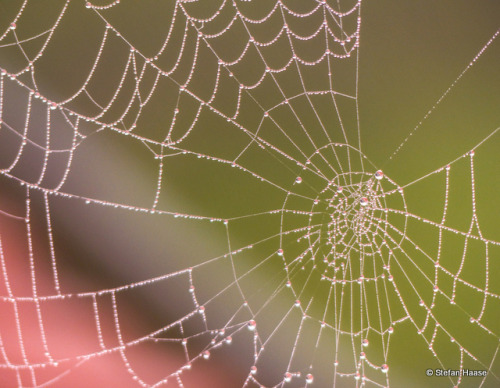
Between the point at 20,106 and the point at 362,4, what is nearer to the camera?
the point at 20,106

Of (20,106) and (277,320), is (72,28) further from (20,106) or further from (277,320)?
→ (277,320)

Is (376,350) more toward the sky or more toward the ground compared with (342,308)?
more toward the ground

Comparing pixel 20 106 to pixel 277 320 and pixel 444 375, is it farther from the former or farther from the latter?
pixel 444 375

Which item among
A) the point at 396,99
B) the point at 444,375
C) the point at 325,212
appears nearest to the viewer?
the point at 325,212

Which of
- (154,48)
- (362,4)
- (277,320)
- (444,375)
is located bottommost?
(444,375)

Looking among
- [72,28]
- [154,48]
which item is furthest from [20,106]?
[154,48]

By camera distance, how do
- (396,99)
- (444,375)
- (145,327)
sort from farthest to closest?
(396,99) < (145,327) < (444,375)
